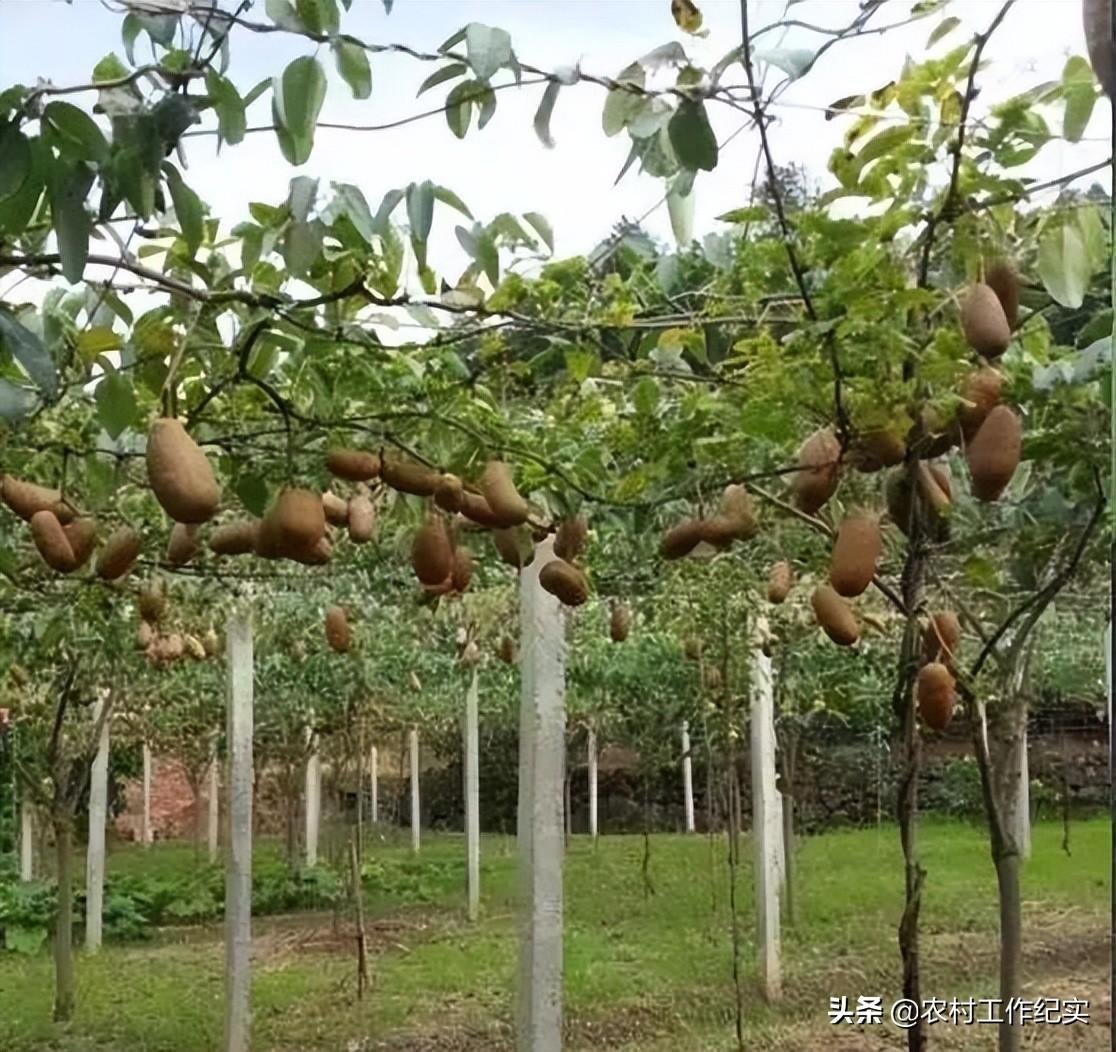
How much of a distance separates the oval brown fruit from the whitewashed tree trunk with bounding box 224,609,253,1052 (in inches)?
81.3

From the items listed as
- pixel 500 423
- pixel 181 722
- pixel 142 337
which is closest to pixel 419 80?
pixel 142 337

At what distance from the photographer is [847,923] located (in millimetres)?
4820

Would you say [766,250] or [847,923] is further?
[847,923]

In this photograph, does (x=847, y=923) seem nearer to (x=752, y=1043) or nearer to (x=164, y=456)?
(x=752, y=1043)

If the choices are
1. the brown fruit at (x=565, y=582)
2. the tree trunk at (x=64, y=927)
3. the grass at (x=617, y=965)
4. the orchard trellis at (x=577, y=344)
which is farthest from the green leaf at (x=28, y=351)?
the tree trunk at (x=64, y=927)

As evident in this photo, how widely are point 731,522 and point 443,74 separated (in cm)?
54

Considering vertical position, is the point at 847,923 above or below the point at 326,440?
below

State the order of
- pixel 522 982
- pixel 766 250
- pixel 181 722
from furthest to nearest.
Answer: pixel 181 722 → pixel 522 982 → pixel 766 250

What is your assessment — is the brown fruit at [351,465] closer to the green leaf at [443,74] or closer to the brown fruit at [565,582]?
the brown fruit at [565,582]

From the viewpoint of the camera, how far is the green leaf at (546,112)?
994mm

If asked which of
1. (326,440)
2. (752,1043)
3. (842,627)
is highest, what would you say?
(326,440)

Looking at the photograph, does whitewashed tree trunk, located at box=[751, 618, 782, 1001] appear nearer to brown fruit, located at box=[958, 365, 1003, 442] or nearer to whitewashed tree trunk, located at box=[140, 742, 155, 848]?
brown fruit, located at box=[958, 365, 1003, 442]

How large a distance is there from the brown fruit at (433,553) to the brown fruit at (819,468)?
348 mm

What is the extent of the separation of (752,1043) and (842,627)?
2.66 meters
